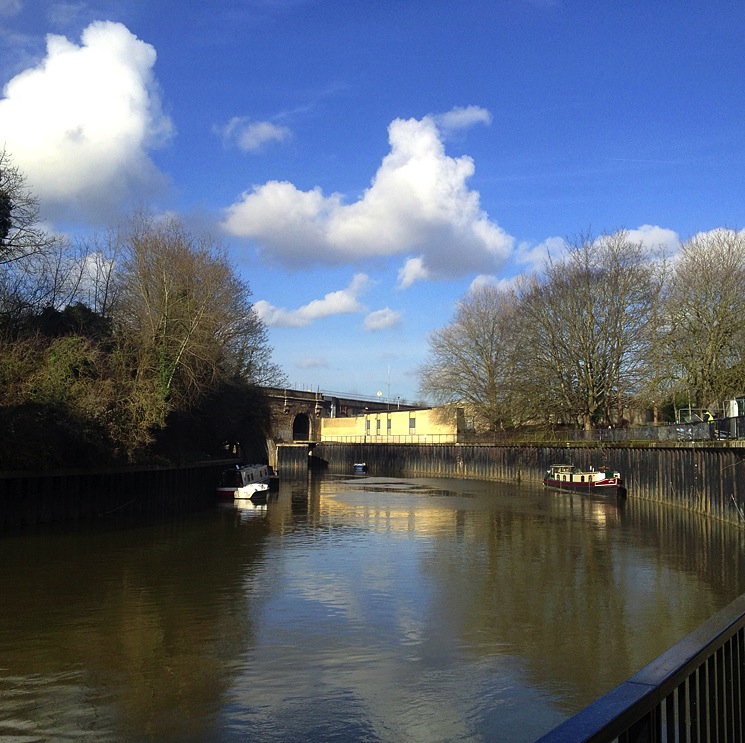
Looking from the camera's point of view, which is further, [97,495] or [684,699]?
[97,495]

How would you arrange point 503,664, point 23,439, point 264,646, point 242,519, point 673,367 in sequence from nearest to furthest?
point 503,664 → point 264,646 → point 23,439 → point 242,519 → point 673,367

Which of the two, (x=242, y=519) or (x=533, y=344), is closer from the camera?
(x=242, y=519)

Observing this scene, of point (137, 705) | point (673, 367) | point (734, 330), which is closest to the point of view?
point (137, 705)

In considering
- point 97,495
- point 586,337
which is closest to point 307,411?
point 586,337

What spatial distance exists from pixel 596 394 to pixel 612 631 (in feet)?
151

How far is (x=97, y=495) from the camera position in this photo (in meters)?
33.2

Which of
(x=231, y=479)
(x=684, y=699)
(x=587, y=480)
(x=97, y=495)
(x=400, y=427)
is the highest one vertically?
(x=400, y=427)

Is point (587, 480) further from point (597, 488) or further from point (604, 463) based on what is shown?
point (604, 463)

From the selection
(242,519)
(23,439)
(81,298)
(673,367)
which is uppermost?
(81,298)

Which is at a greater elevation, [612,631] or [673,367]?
[673,367]

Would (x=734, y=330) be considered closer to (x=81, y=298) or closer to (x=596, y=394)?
(x=596, y=394)

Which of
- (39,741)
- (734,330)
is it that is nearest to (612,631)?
(39,741)

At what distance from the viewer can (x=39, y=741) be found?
30.6 feet

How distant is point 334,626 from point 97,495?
20.9 m
